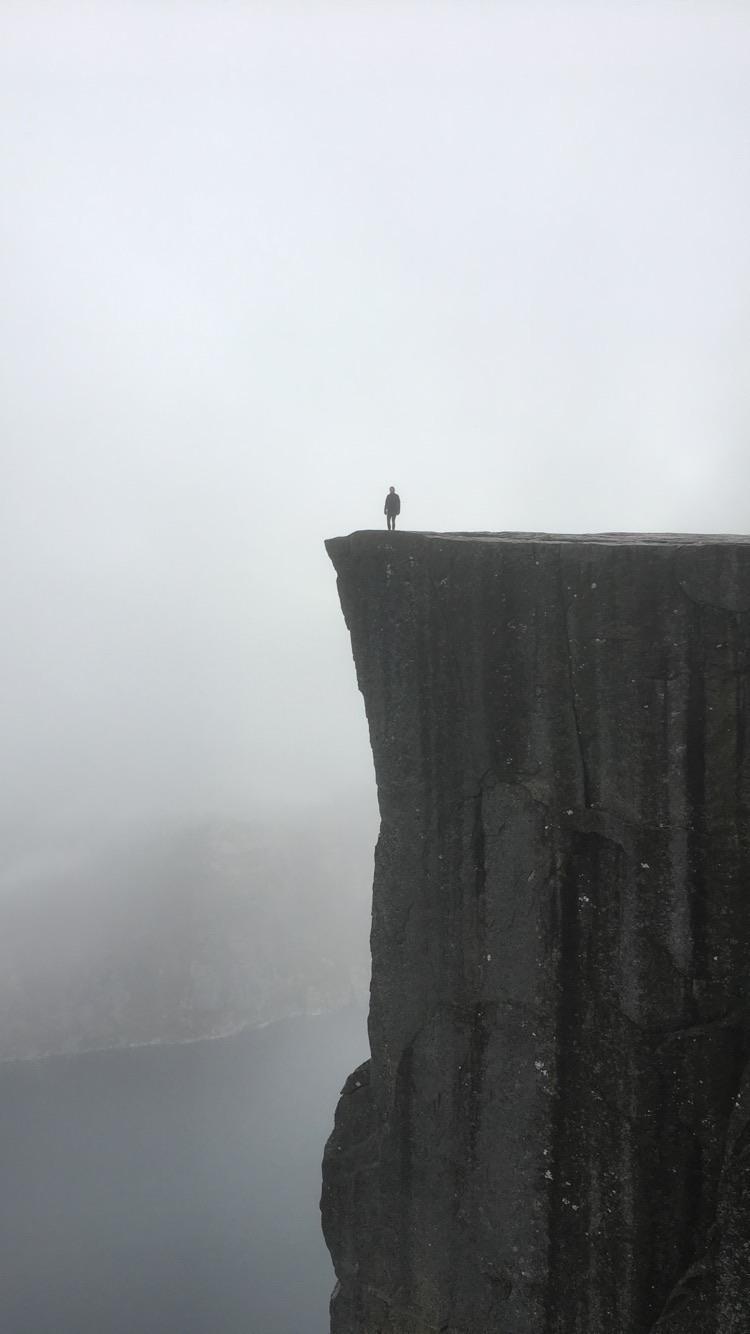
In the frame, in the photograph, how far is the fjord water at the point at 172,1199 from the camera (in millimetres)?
67938

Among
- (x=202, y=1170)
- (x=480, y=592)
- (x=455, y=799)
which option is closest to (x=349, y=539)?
(x=480, y=592)

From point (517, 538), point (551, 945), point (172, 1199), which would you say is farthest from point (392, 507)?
point (172, 1199)

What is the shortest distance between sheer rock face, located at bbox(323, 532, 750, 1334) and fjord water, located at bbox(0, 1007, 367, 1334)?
227ft

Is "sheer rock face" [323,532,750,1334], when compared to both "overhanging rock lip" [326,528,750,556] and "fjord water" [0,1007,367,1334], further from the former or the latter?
"fjord water" [0,1007,367,1334]

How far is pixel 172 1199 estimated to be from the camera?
88.6m

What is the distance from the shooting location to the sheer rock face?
7.96 m

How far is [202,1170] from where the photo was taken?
3819 inches

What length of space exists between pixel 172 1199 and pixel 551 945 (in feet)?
332

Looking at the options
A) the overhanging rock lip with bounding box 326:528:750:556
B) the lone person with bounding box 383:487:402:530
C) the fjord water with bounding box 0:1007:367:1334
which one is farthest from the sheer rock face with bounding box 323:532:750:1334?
the fjord water with bounding box 0:1007:367:1334

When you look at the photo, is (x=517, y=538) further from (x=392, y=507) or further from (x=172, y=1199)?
(x=172, y=1199)

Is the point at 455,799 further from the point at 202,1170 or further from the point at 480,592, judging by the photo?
the point at 202,1170

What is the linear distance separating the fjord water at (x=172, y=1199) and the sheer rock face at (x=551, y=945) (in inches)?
2722

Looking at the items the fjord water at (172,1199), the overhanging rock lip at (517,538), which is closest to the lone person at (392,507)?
the overhanging rock lip at (517,538)

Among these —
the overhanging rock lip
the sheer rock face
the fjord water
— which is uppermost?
the overhanging rock lip
